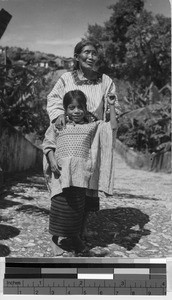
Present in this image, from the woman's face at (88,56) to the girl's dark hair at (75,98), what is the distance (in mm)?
212

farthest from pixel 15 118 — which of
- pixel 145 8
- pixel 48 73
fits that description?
pixel 145 8

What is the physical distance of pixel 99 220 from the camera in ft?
11.3

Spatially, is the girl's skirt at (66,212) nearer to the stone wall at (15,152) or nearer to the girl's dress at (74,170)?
the girl's dress at (74,170)

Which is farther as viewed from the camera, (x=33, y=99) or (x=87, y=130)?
(x=33, y=99)

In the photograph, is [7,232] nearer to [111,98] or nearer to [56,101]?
[56,101]

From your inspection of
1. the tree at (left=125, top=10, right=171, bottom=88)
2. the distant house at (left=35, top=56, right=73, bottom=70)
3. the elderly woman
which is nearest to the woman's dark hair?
the elderly woman

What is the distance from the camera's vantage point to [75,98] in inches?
120

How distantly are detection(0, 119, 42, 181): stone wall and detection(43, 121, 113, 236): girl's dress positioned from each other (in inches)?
27.4

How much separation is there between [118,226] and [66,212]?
582 mm

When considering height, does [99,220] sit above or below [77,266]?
above
